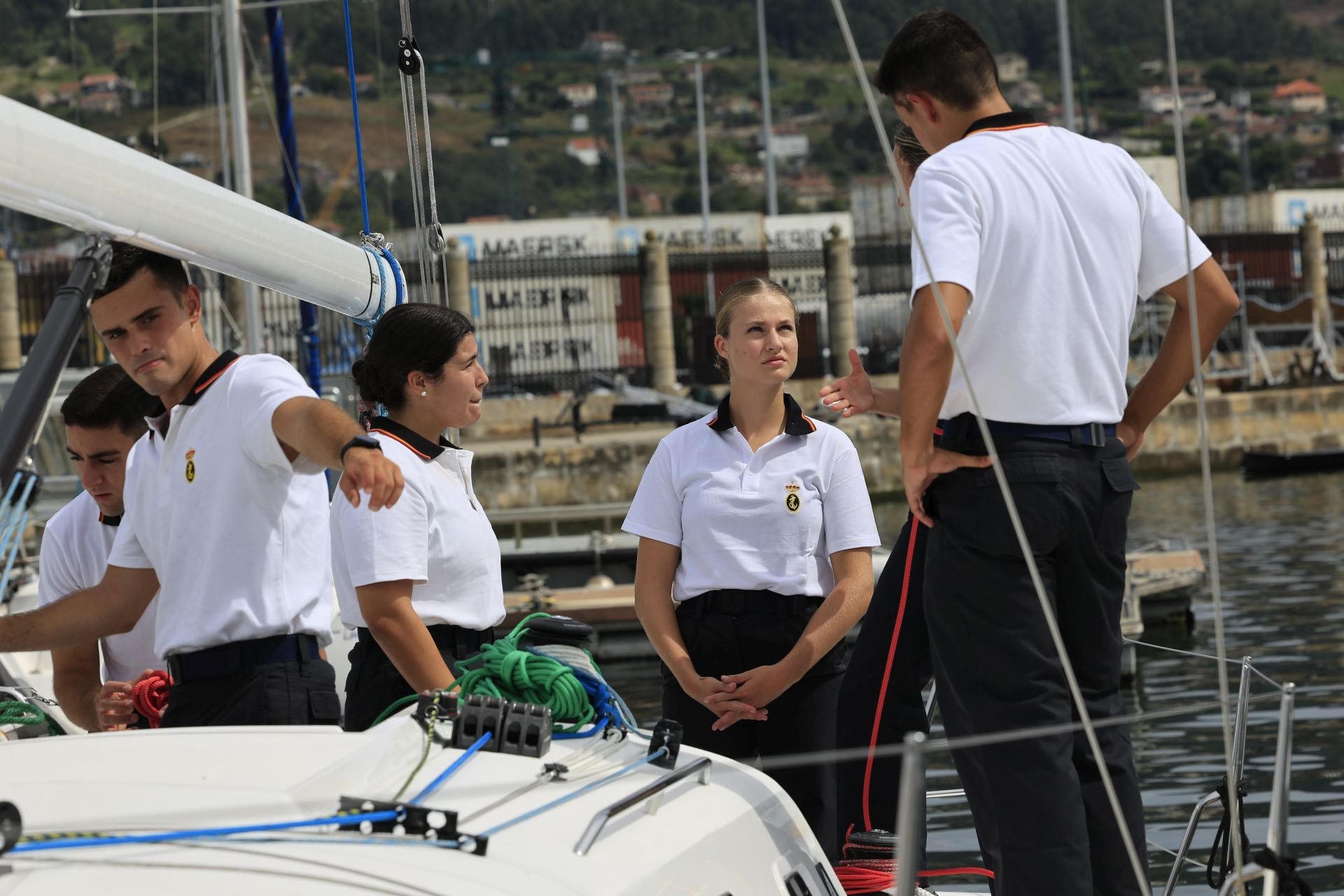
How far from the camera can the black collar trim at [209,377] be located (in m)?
3.16

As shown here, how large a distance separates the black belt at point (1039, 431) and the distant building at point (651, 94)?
448ft

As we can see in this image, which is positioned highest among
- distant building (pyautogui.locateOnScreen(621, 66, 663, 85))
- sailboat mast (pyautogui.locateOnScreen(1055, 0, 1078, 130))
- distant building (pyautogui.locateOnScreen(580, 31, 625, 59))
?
distant building (pyautogui.locateOnScreen(580, 31, 625, 59))

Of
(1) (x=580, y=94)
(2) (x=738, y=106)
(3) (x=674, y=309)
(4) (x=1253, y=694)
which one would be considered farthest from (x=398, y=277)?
(1) (x=580, y=94)

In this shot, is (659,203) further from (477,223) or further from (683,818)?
(683,818)

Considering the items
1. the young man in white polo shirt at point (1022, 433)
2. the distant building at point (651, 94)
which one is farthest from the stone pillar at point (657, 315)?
the distant building at point (651, 94)

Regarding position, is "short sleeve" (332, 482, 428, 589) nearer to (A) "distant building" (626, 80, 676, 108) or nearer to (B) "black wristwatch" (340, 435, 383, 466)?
(B) "black wristwatch" (340, 435, 383, 466)

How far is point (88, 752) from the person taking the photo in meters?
2.43

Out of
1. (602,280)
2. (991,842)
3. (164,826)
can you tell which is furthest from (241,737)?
(602,280)

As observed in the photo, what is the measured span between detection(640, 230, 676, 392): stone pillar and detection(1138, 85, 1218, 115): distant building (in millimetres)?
96515

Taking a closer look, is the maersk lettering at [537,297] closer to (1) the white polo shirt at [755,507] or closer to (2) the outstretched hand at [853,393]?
(1) the white polo shirt at [755,507]

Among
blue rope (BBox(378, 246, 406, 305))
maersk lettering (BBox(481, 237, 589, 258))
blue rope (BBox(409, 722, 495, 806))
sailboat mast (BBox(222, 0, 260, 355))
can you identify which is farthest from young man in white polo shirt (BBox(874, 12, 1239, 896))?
maersk lettering (BBox(481, 237, 589, 258))

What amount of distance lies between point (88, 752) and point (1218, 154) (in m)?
104

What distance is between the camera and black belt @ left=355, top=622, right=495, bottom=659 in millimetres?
3398

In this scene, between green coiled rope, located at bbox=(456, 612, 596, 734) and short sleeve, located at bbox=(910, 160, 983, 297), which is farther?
short sleeve, located at bbox=(910, 160, 983, 297)
